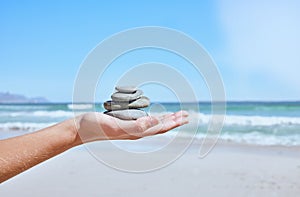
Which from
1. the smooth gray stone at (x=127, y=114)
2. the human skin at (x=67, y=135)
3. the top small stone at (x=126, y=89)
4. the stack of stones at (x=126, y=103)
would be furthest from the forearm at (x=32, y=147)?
the top small stone at (x=126, y=89)

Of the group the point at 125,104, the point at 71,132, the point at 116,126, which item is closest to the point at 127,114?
the point at 125,104

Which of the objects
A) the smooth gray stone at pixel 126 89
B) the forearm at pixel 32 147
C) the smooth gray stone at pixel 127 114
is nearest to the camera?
the forearm at pixel 32 147

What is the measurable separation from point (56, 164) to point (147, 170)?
5.29ft

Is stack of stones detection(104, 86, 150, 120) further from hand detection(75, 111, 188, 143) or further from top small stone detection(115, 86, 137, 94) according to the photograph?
hand detection(75, 111, 188, 143)

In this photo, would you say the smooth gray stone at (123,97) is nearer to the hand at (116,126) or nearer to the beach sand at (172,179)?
the hand at (116,126)

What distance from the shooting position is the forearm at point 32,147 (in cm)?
223

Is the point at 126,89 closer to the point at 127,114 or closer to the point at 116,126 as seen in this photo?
the point at 127,114

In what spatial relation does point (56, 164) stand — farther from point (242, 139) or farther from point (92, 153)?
point (242, 139)

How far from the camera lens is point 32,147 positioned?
7.64ft

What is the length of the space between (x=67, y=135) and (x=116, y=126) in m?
0.39

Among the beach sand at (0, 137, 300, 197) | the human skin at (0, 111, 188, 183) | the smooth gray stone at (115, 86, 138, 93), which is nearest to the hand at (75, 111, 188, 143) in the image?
the human skin at (0, 111, 188, 183)

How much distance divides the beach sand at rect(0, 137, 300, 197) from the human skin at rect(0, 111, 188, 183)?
2136 millimetres

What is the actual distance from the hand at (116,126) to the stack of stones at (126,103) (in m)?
0.22

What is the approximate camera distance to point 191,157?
722cm
